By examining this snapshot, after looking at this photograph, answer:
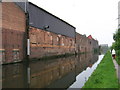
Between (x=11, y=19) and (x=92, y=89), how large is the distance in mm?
16974

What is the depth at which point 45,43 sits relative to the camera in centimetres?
3039

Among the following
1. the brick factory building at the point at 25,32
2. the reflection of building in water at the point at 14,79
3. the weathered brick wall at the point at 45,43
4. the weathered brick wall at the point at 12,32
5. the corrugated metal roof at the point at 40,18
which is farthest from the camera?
the weathered brick wall at the point at 45,43

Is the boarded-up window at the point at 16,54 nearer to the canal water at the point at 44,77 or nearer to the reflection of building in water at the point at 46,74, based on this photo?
the reflection of building in water at the point at 46,74

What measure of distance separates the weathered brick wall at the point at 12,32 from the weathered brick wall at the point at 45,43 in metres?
2.10

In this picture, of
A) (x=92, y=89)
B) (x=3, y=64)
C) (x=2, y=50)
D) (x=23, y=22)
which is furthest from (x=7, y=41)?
(x=92, y=89)

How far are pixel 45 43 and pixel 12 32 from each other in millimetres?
9704

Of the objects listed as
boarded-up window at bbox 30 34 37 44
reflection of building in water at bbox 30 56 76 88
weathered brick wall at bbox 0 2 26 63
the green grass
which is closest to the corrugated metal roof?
weathered brick wall at bbox 0 2 26 63

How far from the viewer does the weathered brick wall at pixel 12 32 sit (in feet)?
64.8

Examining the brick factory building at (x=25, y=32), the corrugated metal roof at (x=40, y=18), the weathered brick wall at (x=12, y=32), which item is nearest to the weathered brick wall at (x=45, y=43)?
the brick factory building at (x=25, y=32)

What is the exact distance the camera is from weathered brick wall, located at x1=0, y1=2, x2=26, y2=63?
64.8 feet

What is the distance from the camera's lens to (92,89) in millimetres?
6664

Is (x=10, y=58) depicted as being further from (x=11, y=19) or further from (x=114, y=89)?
(x=114, y=89)

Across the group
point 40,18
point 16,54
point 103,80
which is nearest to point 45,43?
point 40,18

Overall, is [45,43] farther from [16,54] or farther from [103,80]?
[103,80]
